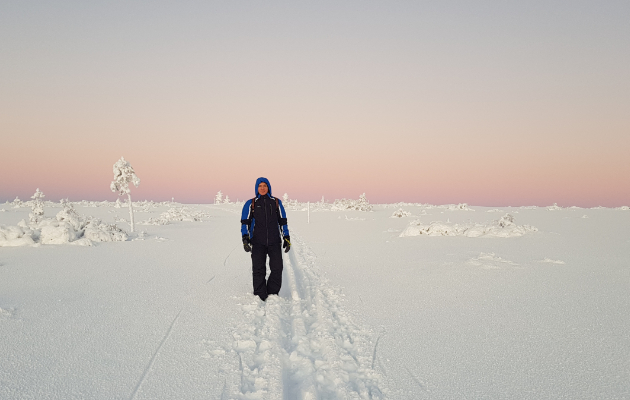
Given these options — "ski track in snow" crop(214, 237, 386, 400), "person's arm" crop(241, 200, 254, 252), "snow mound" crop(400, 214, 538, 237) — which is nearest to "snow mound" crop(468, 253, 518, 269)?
"ski track in snow" crop(214, 237, 386, 400)

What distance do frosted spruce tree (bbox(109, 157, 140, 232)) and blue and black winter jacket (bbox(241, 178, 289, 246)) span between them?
20.8m

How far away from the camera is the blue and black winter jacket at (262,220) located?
21.5 ft

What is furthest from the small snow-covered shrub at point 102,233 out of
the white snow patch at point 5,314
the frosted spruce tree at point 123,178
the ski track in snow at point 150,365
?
the ski track in snow at point 150,365

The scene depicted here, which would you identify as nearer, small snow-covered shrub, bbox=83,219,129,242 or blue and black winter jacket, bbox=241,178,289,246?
blue and black winter jacket, bbox=241,178,289,246

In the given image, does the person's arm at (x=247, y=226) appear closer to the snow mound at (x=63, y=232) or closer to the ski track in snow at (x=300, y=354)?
the ski track in snow at (x=300, y=354)

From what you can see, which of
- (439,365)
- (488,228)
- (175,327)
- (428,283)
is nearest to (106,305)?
(175,327)

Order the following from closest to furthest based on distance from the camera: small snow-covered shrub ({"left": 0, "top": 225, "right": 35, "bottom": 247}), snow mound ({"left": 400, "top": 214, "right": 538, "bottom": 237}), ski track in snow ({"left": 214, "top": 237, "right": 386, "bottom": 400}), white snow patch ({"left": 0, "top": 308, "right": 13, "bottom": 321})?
1. ski track in snow ({"left": 214, "top": 237, "right": 386, "bottom": 400})
2. white snow patch ({"left": 0, "top": 308, "right": 13, "bottom": 321})
3. small snow-covered shrub ({"left": 0, "top": 225, "right": 35, "bottom": 247})
4. snow mound ({"left": 400, "top": 214, "right": 538, "bottom": 237})

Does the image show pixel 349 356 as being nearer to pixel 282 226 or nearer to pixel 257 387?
pixel 257 387

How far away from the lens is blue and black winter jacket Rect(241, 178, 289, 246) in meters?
6.57

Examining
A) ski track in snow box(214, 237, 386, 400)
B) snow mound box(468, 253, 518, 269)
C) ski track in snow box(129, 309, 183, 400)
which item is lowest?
snow mound box(468, 253, 518, 269)

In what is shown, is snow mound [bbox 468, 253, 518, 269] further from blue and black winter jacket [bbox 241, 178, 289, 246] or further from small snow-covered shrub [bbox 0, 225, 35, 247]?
small snow-covered shrub [bbox 0, 225, 35, 247]

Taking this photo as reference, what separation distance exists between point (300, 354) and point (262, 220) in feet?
10.1

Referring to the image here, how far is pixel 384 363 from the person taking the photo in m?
3.85

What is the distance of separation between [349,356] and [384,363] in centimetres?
42
